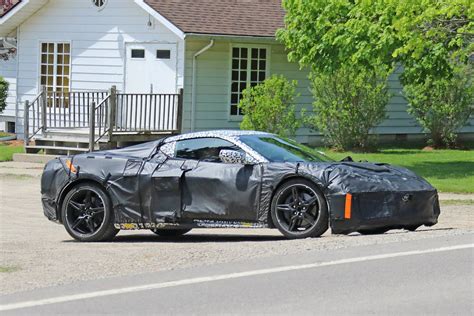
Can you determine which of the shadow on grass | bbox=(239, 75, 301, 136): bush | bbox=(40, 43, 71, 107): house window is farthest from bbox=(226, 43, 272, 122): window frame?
the shadow on grass

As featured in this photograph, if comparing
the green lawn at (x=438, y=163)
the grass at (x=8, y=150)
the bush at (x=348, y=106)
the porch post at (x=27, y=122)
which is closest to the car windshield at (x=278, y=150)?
the green lawn at (x=438, y=163)

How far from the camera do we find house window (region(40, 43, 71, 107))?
2903 cm

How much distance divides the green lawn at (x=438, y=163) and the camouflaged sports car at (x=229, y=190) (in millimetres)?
7556

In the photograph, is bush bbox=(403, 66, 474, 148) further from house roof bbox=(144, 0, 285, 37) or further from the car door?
the car door

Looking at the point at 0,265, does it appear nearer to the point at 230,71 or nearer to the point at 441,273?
the point at 441,273

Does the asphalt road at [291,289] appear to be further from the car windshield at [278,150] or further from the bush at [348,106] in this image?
the bush at [348,106]

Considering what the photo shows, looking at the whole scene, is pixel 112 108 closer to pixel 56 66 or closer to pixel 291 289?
pixel 56 66

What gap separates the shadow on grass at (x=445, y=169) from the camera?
22156mm

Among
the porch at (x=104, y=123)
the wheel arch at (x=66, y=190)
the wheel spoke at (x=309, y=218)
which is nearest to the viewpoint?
Answer: the wheel spoke at (x=309, y=218)

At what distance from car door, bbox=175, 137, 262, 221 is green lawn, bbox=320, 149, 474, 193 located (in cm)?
797

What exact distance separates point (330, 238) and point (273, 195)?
899 millimetres

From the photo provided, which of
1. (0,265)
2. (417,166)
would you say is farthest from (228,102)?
(0,265)

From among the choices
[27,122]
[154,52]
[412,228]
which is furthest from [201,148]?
[154,52]

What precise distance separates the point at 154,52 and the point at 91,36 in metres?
2.17
